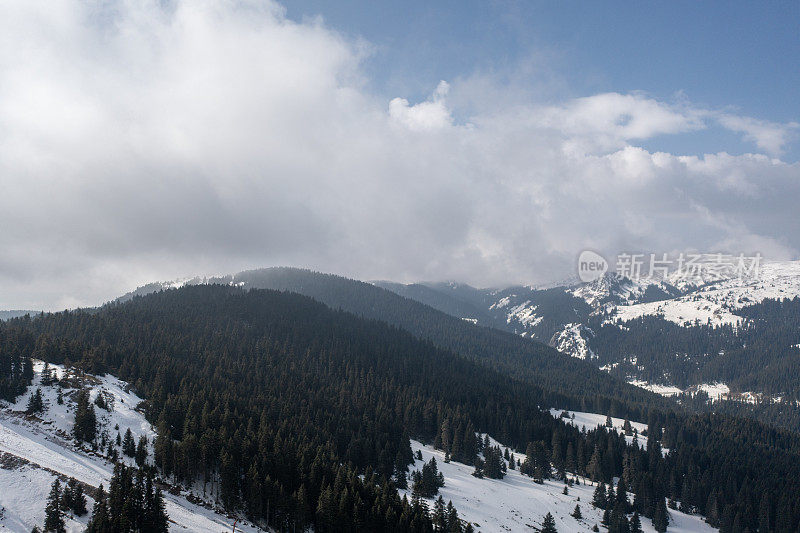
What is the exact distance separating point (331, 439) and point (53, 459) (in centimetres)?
5719

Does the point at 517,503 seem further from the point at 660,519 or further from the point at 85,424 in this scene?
the point at 85,424

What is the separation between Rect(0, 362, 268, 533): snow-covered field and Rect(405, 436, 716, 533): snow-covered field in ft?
157

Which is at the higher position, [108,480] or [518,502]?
[108,480]

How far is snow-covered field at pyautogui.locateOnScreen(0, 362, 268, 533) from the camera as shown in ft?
211

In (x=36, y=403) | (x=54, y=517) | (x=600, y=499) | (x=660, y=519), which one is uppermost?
(x=36, y=403)

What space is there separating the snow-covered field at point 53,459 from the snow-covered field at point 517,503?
4789 cm

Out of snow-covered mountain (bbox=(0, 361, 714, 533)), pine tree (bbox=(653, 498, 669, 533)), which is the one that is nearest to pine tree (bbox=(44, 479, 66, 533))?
snow-covered mountain (bbox=(0, 361, 714, 533))

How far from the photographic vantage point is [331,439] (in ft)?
375

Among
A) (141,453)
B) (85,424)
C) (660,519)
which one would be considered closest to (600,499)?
(660,519)

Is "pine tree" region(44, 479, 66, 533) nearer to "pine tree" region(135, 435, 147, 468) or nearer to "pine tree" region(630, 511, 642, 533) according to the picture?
"pine tree" region(135, 435, 147, 468)

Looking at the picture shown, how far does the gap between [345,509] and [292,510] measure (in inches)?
415

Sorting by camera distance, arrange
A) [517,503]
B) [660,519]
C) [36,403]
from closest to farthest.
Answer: [36,403] → [517,503] → [660,519]

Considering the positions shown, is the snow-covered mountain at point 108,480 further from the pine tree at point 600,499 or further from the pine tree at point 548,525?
the pine tree at point 548,525

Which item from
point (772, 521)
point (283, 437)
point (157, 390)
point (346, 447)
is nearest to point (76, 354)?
point (157, 390)
